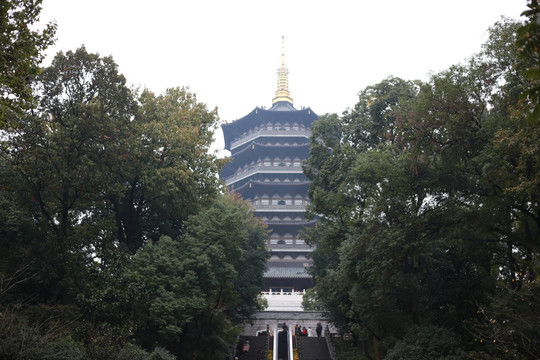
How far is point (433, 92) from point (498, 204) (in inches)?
154

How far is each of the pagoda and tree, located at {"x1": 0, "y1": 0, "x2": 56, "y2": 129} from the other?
109ft

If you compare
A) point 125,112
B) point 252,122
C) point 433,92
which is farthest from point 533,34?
point 252,122

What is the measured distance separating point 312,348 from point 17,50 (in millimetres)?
20456

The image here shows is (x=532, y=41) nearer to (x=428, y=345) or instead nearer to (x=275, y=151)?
(x=428, y=345)

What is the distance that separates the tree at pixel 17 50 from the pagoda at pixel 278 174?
109 feet

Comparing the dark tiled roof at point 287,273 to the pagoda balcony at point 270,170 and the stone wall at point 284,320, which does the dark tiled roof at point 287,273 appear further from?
the pagoda balcony at point 270,170

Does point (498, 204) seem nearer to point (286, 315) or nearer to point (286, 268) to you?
point (286, 315)

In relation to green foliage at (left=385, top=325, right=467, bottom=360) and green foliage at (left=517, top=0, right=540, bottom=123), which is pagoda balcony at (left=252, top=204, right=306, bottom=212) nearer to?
green foliage at (left=385, top=325, right=467, bottom=360)

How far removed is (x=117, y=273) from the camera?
17.2 metres

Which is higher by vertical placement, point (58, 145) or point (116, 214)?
point (58, 145)

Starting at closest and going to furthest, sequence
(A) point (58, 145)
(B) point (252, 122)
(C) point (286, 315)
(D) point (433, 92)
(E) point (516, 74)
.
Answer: (E) point (516, 74) < (D) point (433, 92) < (A) point (58, 145) < (C) point (286, 315) < (B) point (252, 122)

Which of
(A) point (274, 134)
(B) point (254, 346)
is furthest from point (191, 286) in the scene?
(A) point (274, 134)

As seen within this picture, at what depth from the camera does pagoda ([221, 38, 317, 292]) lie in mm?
45000

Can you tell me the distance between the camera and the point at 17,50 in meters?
9.78
